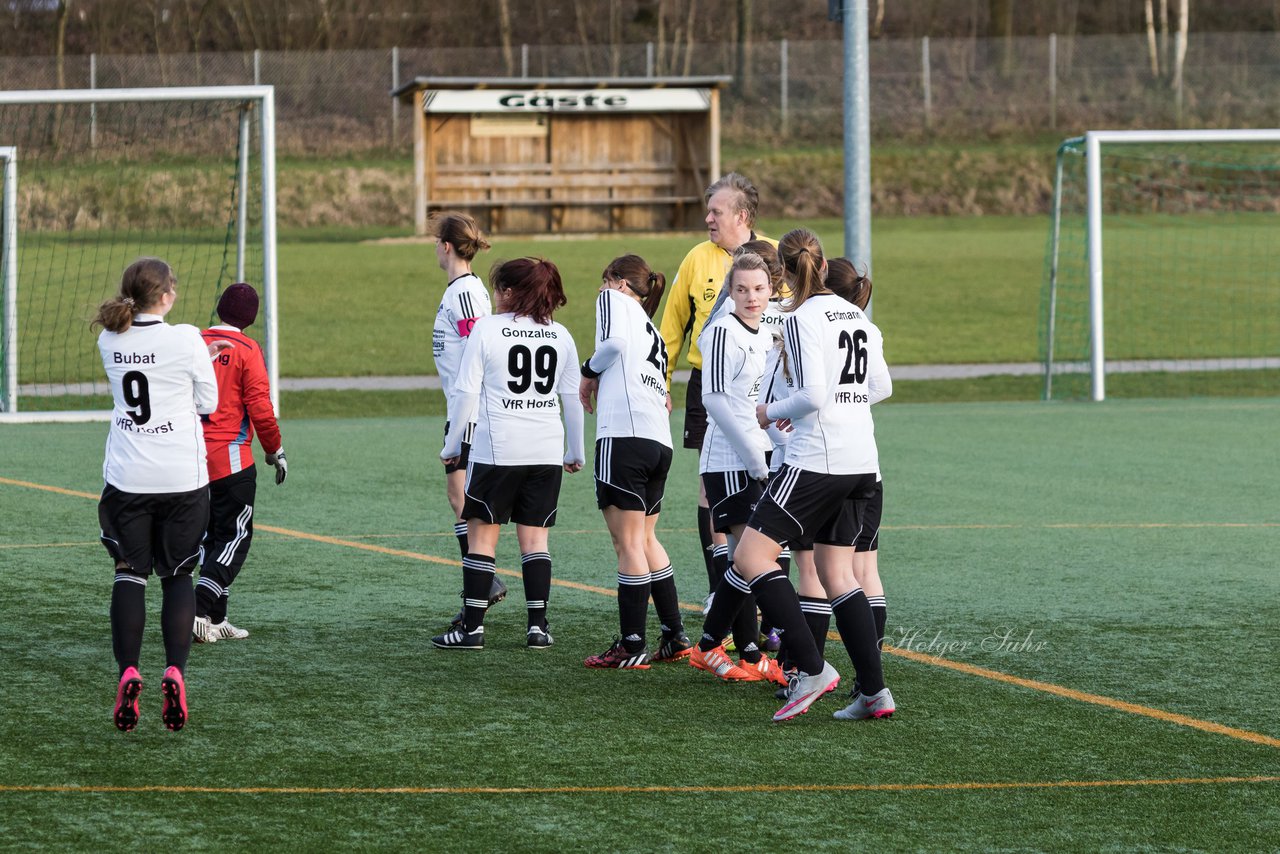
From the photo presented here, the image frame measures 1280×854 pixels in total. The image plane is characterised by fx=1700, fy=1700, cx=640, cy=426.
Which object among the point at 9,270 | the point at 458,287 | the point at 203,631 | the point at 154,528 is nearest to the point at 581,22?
the point at 9,270

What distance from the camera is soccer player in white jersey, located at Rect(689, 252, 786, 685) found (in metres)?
6.29

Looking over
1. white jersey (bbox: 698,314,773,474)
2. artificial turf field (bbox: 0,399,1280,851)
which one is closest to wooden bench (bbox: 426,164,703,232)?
artificial turf field (bbox: 0,399,1280,851)

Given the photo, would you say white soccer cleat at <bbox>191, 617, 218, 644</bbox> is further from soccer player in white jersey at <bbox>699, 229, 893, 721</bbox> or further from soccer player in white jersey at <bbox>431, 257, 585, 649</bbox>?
soccer player in white jersey at <bbox>699, 229, 893, 721</bbox>

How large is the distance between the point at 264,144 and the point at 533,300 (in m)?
8.94

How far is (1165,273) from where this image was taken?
96.8ft

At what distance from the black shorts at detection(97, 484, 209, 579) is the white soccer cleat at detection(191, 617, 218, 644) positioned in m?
1.40

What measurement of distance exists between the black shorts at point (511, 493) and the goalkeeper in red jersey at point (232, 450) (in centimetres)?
82

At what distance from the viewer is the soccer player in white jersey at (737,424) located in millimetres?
6293

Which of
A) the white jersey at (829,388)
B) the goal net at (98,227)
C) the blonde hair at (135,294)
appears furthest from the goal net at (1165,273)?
the blonde hair at (135,294)

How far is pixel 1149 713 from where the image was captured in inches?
241

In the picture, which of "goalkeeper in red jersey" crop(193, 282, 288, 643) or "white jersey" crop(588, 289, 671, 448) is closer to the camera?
"white jersey" crop(588, 289, 671, 448)

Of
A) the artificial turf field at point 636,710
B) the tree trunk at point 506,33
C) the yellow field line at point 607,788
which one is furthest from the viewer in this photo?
the tree trunk at point 506,33

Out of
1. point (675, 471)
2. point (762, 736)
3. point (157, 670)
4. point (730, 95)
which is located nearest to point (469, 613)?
point (157, 670)

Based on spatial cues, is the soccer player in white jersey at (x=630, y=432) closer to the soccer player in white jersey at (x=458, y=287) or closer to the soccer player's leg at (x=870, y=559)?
the soccer player's leg at (x=870, y=559)
